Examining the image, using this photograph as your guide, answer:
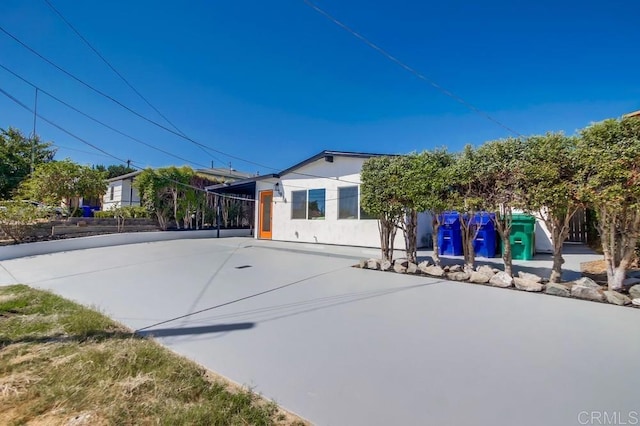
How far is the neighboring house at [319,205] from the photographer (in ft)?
31.0

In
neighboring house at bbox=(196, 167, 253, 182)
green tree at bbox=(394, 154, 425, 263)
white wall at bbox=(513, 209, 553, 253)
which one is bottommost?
white wall at bbox=(513, 209, 553, 253)

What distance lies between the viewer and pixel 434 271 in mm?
5359

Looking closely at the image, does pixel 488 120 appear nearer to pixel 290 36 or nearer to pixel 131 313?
pixel 290 36

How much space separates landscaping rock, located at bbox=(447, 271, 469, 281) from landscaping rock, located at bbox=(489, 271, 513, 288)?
0.39 meters

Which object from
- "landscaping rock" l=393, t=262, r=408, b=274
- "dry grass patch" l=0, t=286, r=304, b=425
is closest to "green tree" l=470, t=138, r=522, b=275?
"landscaping rock" l=393, t=262, r=408, b=274

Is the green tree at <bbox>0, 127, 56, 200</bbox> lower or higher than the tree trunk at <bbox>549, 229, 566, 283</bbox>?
higher

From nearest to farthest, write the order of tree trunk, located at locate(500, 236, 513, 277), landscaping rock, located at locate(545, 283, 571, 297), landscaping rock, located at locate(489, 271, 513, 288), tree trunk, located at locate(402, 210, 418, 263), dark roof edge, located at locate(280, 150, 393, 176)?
landscaping rock, located at locate(545, 283, 571, 297)
landscaping rock, located at locate(489, 271, 513, 288)
tree trunk, located at locate(500, 236, 513, 277)
tree trunk, located at locate(402, 210, 418, 263)
dark roof edge, located at locate(280, 150, 393, 176)

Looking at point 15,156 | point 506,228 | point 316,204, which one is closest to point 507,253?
point 506,228

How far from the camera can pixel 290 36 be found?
8.69 metres

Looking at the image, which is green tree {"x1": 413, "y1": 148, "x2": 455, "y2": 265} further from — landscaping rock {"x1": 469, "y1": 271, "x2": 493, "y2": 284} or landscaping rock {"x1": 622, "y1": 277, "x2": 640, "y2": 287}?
landscaping rock {"x1": 622, "y1": 277, "x2": 640, "y2": 287}

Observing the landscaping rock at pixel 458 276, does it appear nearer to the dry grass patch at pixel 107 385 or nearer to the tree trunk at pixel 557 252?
the tree trunk at pixel 557 252

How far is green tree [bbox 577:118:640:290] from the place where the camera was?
3.32 metres

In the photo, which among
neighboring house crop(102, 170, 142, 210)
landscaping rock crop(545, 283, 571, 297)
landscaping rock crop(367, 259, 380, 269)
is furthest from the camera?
neighboring house crop(102, 170, 142, 210)

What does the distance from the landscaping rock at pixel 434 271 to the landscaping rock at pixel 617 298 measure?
216cm
